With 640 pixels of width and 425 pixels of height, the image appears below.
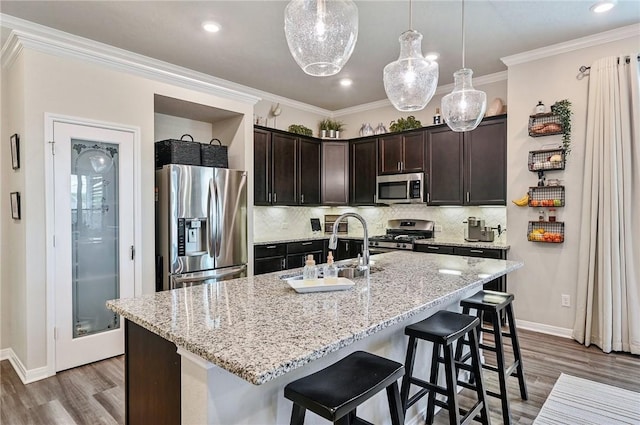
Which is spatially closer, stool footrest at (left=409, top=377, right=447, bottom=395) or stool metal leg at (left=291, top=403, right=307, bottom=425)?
stool metal leg at (left=291, top=403, right=307, bottom=425)

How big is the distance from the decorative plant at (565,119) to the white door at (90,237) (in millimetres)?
4243

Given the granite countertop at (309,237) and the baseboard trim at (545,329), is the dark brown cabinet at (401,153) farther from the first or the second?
the baseboard trim at (545,329)

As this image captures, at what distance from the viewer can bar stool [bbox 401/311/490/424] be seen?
1797 millimetres

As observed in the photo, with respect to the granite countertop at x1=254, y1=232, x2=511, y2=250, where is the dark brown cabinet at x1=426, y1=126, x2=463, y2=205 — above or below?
above

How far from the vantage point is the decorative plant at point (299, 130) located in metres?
5.48

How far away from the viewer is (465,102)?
2.77 metres

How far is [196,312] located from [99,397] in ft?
5.98

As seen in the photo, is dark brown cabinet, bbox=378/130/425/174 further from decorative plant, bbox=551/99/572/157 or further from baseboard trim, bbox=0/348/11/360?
baseboard trim, bbox=0/348/11/360

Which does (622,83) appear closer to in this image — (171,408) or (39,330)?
(171,408)

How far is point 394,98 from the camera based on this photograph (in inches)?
98.5

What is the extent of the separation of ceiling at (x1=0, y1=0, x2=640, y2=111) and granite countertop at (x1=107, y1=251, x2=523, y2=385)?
2.22 meters

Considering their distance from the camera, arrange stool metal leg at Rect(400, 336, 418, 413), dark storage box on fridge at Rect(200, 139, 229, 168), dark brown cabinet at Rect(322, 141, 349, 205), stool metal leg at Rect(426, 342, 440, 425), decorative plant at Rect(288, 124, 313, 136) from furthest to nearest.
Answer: dark brown cabinet at Rect(322, 141, 349, 205) → decorative plant at Rect(288, 124, 313, 136) → dark storage box on fridge at Rect(200, 139, 229, 168) → stool metal leg at Rect(426, 342, 440, 425) → stool metal leg at Rect(400, 336, 418, 413)

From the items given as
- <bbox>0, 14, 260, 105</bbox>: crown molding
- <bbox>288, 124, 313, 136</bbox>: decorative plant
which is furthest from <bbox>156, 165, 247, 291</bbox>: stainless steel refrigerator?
<bbox>288, 124, 313, 136</bbox>: decorative plant

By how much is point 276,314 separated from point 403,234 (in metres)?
4.13
